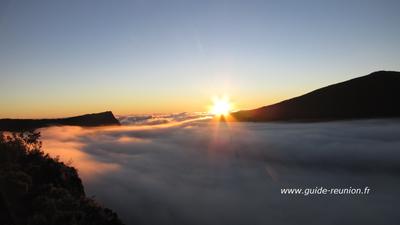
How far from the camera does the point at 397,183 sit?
152875mm

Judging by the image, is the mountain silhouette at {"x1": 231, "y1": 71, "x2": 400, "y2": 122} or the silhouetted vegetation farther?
the mountain silhouette at {"x1": 231, "y1": 71, "x2": 400, "y2": 122}

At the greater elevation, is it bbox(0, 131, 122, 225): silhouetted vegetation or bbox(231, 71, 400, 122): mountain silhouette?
bbox(231, 71, 400, 122): mountain silhouette

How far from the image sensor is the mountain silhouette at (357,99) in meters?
174

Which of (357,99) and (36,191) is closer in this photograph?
(36,191)

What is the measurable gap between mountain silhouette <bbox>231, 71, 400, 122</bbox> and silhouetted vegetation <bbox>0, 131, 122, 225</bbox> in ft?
544

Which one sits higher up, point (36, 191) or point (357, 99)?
point (357, 99)

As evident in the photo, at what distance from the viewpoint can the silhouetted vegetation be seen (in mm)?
26688

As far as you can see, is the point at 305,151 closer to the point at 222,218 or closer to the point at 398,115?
the point at 398,115

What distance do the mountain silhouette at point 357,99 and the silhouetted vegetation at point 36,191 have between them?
16588 centimetres

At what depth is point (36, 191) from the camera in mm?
32031

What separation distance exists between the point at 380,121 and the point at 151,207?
404ft

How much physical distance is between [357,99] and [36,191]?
177007 mm

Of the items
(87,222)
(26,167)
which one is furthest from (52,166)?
(87,222)

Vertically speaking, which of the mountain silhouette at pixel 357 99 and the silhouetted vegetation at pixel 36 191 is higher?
the mountain silhouette at pixel 357 99
